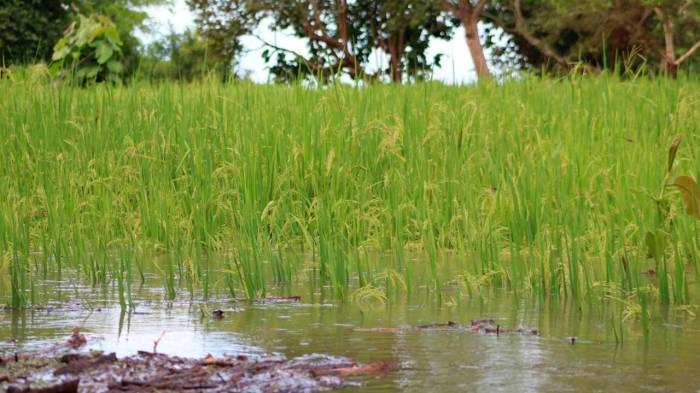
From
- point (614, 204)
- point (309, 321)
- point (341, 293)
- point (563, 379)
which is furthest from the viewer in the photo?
point (614, 204)

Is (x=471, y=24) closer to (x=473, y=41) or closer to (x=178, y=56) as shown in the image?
(x=473, y=41)

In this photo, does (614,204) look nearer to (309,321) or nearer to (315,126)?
(315,126)

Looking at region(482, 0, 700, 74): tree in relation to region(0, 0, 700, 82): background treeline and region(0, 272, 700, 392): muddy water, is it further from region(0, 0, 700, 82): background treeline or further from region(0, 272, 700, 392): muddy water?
region(0, 272, 700, 392): muddy water

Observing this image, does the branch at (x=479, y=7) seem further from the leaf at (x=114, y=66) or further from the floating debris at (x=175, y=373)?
the floating debris at (x=175, y=373)

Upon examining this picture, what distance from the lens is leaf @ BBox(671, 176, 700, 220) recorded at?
4.47 meters

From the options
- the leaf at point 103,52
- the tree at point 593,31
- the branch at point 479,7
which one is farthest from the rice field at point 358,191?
the branch at point 479,7

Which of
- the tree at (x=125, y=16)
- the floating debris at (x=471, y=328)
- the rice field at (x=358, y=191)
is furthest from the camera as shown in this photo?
the tree at (x=125, y=16)

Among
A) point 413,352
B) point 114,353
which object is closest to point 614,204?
point 413,352

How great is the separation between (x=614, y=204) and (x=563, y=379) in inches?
142

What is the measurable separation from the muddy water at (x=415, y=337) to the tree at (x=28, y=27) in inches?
823

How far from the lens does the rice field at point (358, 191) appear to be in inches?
201

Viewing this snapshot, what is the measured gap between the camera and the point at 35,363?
3.44 metres

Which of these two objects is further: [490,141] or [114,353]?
[490,141]

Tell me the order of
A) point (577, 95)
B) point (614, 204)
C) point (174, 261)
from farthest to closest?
point (577, 95) → point (614, 204) → point (174, 261)
